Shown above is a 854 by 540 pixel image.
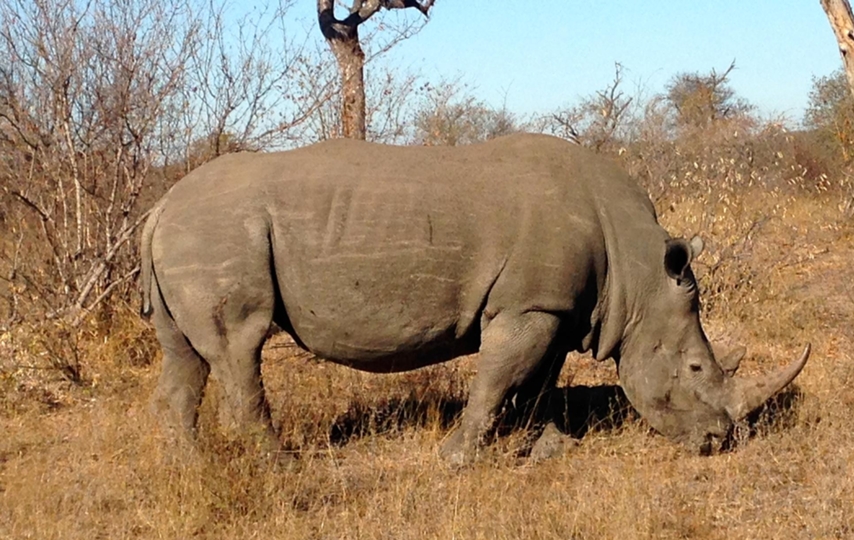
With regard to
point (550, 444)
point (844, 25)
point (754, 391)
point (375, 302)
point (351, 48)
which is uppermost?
point (351, 48)

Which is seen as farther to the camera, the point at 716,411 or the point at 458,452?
the point at 716,411

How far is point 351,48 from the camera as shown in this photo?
11383 millimetres

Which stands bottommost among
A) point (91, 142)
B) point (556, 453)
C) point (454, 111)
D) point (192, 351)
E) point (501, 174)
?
point (556, 453)

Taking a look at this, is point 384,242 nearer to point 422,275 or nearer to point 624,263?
point 422,275

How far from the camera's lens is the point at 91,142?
8.81m

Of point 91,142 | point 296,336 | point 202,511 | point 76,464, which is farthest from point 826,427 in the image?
point 91,142

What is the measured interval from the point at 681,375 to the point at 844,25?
3717 mm

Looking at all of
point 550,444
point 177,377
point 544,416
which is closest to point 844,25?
point 544,416

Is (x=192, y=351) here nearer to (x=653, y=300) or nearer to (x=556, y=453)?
(x=556, y=453)

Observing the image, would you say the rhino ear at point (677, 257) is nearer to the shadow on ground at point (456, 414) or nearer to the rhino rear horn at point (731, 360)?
the rhino rear horn at point (731, 360)

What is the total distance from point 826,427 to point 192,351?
3.85 m

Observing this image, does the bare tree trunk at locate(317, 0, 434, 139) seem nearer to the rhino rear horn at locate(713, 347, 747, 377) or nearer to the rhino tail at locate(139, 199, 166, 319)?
the rhino tail at locate(139, 199, 166, 319)

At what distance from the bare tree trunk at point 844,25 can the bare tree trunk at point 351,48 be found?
15.4ft

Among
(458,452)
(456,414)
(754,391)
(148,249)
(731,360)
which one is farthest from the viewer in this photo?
(456,414)
